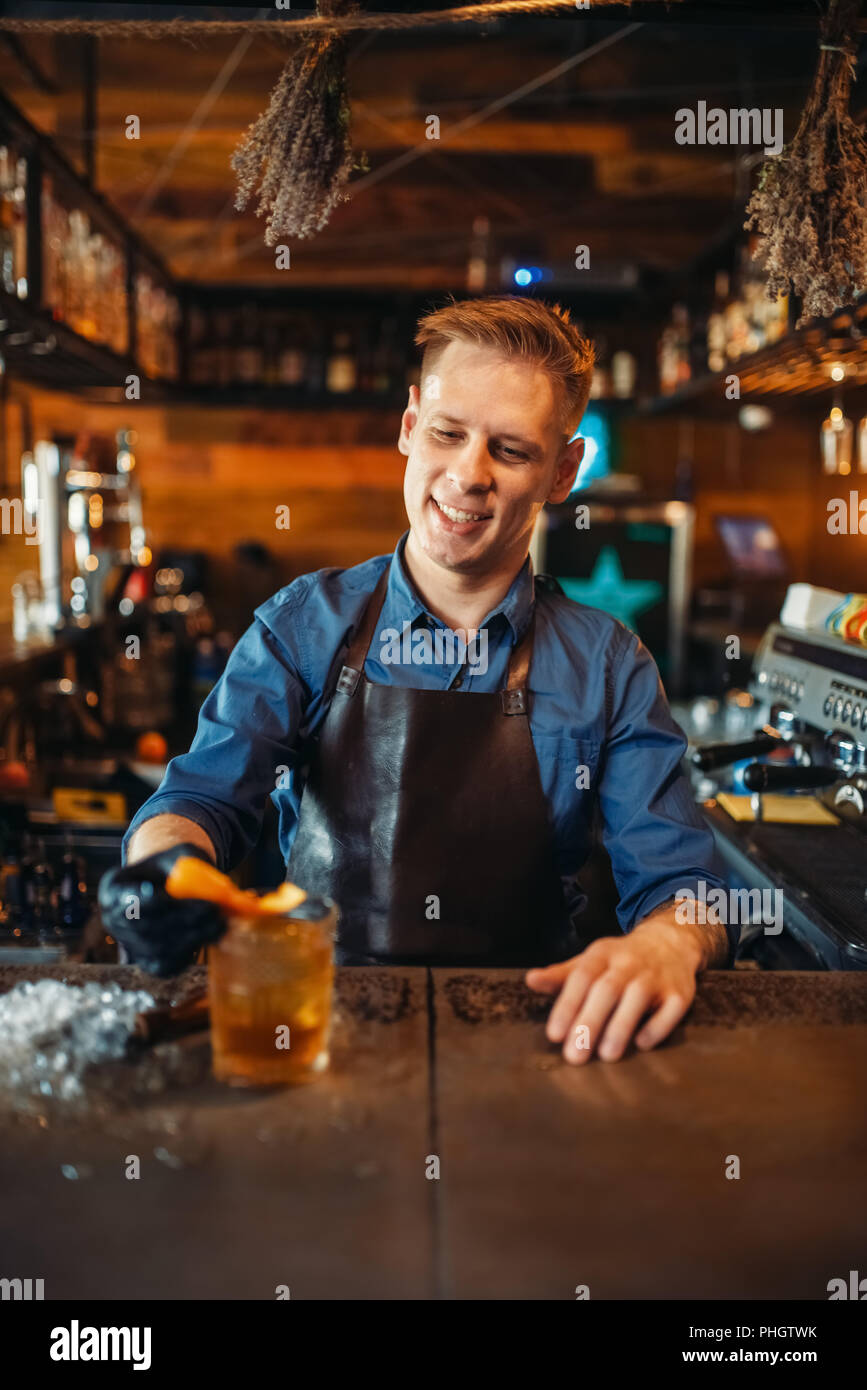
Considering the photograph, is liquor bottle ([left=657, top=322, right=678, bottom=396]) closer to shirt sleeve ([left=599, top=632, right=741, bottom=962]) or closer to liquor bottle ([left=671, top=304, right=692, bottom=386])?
liquor bottle ([left=671, top=304, right=692, bottom=386])

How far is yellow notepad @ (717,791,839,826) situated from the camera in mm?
2166

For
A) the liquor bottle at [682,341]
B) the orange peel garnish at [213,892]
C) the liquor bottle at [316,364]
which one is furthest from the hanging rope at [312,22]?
the liquor bottle at [316,364]

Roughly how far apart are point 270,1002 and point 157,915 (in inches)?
4.8

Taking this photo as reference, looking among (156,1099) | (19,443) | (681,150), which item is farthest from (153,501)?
(156,1099)

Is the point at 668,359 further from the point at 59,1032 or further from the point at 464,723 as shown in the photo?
the point at 59,1032

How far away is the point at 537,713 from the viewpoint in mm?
1613

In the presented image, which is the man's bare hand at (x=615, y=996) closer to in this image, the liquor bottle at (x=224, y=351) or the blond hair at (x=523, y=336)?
the blond hair at (x=523, y=336)

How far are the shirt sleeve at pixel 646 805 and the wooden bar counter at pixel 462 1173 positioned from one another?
0.42m

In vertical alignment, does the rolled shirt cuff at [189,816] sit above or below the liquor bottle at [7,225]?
below

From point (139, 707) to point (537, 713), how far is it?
8.33 feet

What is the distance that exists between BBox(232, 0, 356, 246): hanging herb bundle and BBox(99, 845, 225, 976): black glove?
899mm

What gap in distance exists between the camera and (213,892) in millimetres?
945

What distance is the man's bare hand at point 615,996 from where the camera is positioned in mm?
979
